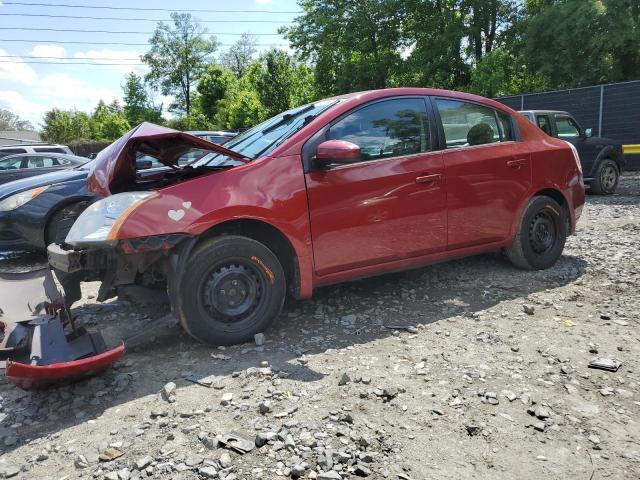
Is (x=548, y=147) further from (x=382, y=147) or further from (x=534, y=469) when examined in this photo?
(x=534, y=469)

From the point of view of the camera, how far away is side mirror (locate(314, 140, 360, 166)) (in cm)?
362

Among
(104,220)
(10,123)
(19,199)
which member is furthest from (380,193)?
(10,123)

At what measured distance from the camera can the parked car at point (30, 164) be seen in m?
11.4

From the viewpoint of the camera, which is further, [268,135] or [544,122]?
[544,122]

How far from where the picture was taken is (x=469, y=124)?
466cm

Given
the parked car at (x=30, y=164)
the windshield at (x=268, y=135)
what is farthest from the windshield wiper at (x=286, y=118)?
the parked car at (x=30, y=164)

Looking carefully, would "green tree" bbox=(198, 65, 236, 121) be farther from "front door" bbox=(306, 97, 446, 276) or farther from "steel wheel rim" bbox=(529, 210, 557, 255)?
"front door" bbox=(306, 97, 446, 276)

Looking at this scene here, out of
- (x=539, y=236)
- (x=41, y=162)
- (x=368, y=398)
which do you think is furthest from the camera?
(x=41, y=162)

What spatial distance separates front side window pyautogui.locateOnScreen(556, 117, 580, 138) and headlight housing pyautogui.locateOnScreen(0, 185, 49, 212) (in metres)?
9.46

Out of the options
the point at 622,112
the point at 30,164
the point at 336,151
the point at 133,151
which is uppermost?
the point at 622,112

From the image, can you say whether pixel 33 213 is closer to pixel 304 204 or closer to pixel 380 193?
pixel 304 204

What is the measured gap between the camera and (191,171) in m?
3.93

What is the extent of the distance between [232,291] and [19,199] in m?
4.28

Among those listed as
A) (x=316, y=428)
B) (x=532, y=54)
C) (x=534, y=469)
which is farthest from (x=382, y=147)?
(x=532, y=54)
